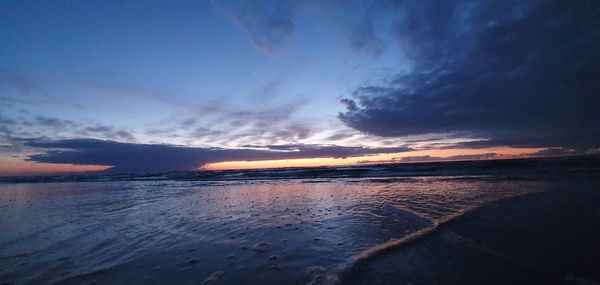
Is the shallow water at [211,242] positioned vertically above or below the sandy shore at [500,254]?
below

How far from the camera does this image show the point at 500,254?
412 cm

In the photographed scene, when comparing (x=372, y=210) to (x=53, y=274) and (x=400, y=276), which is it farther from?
(x=53, y=274)

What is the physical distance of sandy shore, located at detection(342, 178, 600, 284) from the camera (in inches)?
133

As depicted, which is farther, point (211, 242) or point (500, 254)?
point (211, 242)

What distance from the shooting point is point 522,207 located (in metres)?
7.53

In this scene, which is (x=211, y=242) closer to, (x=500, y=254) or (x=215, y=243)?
(x=215, y=243)

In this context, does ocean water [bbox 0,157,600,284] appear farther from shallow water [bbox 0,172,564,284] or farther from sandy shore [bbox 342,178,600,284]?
sandy shore [bbox 342,178,600,284]

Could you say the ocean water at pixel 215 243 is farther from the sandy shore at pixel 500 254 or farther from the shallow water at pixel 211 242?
the sandy shore at pixel 500 254

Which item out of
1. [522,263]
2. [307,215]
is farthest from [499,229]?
[307,215]

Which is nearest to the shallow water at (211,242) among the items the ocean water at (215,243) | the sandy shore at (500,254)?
the ocean water at (215,243)

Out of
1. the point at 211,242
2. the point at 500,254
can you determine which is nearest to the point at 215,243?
the point at 211,242

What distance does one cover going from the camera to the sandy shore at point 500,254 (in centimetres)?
338

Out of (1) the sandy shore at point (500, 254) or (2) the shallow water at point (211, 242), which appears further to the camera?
(2) the shallow water at point (211, 242)

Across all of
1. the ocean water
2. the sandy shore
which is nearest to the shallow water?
the ocean water
